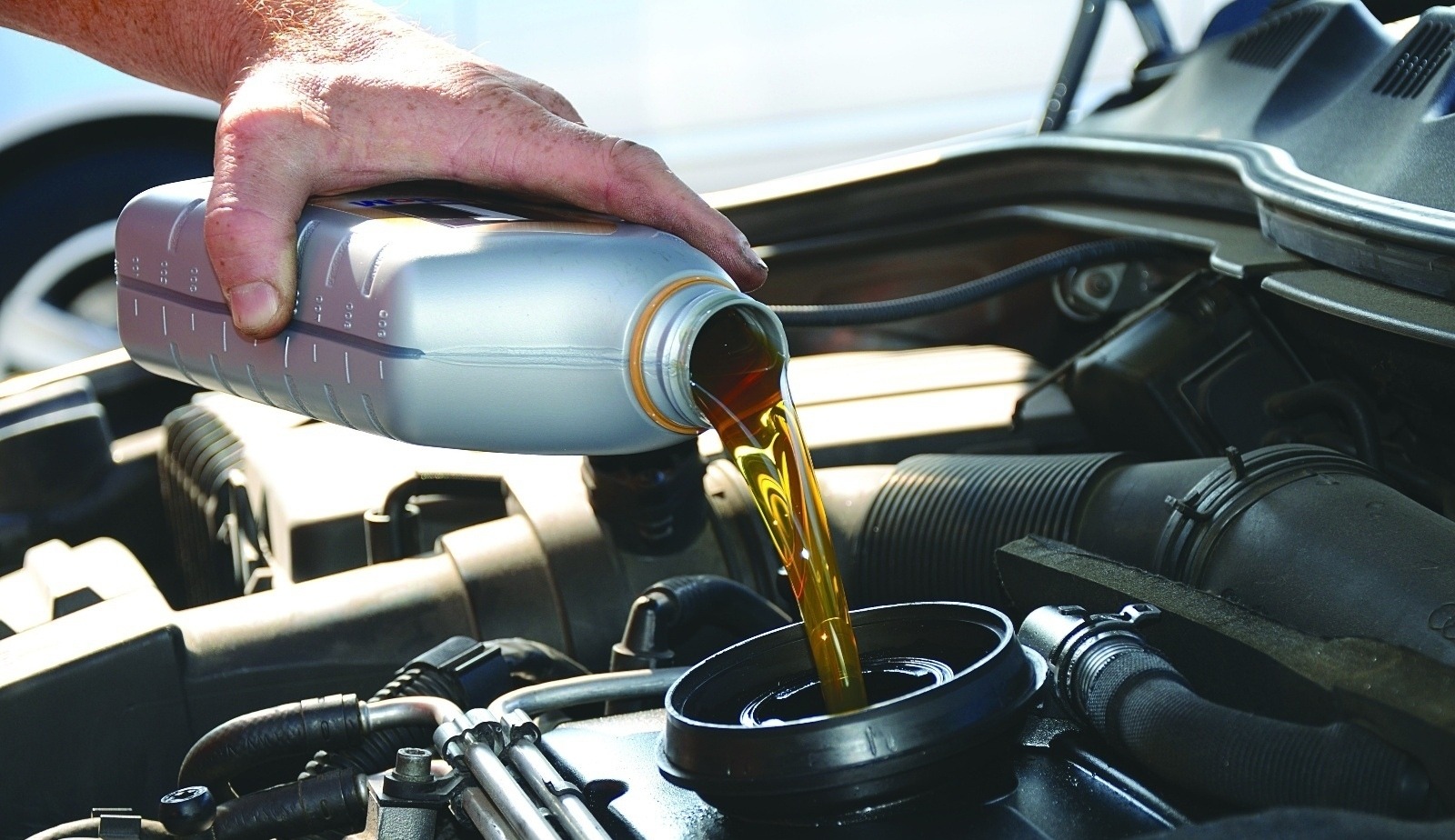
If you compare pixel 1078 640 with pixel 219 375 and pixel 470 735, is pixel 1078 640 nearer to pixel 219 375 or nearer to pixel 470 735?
pixel 470 735

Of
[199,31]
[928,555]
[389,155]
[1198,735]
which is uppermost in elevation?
[199,31]

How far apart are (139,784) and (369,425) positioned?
433mm

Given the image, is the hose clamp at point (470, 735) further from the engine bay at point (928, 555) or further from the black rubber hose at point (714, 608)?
the black rubber hose at point (714, 608)

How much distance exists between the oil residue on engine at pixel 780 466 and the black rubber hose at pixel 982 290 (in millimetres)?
671

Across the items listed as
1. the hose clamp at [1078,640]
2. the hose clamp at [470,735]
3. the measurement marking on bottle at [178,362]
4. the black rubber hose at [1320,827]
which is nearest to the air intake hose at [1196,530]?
the hose clamp at [1078,640]

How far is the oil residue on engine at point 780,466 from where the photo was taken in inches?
37.3

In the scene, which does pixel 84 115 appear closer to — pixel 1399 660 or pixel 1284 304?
pixel 1284 304

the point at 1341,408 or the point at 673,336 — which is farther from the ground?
the point at 673,336

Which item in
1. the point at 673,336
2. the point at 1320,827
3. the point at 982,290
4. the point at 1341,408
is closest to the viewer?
the point at 1320,827

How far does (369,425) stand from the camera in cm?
103

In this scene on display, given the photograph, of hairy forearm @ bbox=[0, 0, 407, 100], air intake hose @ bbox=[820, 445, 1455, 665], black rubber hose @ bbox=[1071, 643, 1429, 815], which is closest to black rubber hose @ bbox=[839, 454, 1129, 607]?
air intake hose @ bbox=[820, 445, 1455, 665]

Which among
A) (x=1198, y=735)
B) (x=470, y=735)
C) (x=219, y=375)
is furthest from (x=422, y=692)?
(x=1198, y=735)

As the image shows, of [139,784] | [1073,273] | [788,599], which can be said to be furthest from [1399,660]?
[1073,273]

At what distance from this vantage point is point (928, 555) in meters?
1.37
